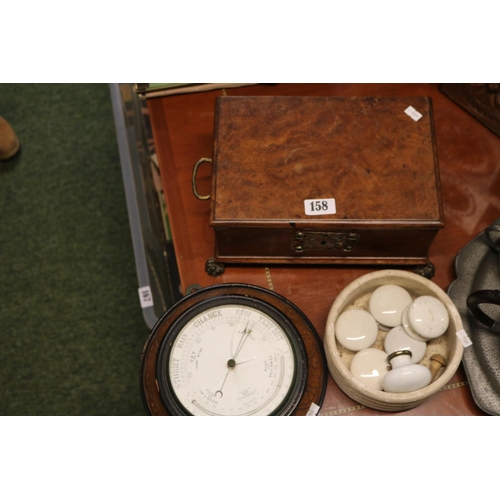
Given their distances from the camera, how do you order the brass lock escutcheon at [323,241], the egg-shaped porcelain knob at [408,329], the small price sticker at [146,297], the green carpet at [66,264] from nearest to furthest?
the egg-shaped porcelain knob at [408,329] < the brass lock escutcheon at [323,241] < the small price sticker at [146,297] < the green carpet at [66,264]

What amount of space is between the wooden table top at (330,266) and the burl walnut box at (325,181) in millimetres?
65

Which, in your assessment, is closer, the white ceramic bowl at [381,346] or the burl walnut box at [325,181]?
the white ceramic bowl at [381,346]

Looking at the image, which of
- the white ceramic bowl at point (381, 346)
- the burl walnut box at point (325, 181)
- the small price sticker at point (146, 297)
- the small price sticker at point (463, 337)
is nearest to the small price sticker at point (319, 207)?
the burl walnut box at point (325, 181)

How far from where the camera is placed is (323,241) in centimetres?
133

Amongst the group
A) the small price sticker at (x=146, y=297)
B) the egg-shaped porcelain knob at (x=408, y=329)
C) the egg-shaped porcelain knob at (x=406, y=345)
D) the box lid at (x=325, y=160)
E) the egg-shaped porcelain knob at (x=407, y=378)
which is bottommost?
the egg-shaped porcelain knob at (x=407, y=378)

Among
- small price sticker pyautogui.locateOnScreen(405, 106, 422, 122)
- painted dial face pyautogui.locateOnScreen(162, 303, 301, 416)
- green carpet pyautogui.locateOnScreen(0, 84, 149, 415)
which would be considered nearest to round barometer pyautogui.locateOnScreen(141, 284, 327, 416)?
painted dial face pyautogui.locateOnScreen(162, 303, 301, 416)

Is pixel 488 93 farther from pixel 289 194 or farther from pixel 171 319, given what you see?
pixel 171 319

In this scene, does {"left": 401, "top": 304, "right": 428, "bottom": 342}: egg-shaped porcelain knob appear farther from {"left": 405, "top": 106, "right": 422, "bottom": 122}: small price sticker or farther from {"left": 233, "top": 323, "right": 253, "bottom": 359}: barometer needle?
{"left": 405, "top": 106, "right": 422, "bottom": 122}: small price sticker

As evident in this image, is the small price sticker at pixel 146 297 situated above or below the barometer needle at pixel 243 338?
above

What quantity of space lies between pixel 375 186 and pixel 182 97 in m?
0.73

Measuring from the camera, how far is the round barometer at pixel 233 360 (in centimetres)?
116

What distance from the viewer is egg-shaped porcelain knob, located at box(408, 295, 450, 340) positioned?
116cm

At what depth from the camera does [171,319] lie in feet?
4.15

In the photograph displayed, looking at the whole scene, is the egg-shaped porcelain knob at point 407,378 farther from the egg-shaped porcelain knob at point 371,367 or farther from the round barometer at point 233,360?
the round barometer at point 233,360
